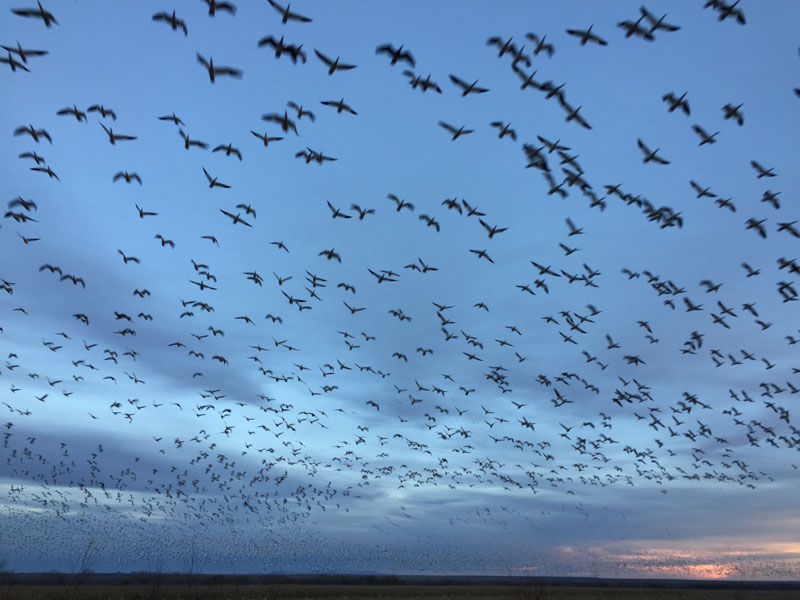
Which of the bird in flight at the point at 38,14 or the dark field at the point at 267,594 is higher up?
the bird in flight at the point at 38,14

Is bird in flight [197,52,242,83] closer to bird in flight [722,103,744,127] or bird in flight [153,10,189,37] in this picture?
bird in flight [153,10,189,37]

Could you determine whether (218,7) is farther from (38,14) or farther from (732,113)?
(732,113)

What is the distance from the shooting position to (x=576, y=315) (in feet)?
142

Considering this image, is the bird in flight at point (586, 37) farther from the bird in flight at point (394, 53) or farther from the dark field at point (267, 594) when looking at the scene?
the dark field at point (267, 594)

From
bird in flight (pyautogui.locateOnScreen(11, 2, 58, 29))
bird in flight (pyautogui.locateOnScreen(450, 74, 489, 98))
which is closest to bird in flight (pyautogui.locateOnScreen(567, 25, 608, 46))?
bird in flight (pyautogui.locateOnScreen(450, 74, 489, 98))

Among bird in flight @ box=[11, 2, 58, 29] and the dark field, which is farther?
the dark field

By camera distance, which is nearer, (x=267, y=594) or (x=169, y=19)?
(x=169, y=19)

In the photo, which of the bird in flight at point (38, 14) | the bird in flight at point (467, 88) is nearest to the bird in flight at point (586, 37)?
the bird in flight at point (467, 88)

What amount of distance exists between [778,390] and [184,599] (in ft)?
184

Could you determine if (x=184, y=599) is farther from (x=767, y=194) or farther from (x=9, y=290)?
(x=767, y=194)

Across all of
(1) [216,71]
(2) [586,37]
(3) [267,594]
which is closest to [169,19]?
(1) [216,71]

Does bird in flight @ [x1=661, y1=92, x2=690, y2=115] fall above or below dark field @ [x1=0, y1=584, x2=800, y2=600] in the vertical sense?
above

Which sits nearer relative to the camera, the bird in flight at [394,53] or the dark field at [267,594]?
the bird in flight at [394,53]

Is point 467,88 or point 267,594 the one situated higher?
point 467,88
